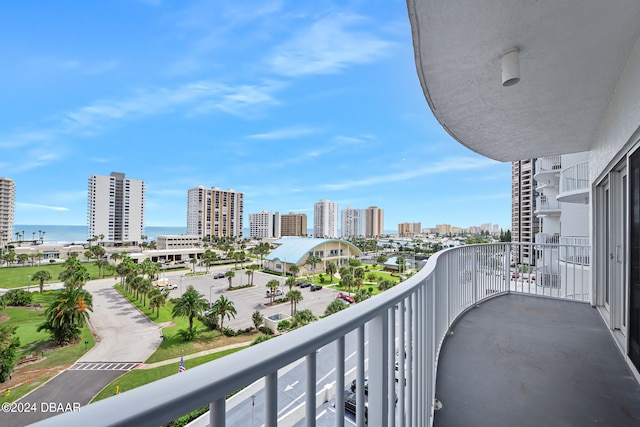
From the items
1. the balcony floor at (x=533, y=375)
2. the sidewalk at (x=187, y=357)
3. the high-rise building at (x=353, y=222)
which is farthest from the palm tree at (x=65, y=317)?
the high-rise building at (x=353, y=222)

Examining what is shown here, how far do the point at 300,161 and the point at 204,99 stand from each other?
4005cm

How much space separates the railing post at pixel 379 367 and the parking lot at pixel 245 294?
989 inches

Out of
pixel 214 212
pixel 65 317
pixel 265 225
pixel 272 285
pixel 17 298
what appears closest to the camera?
pixel 65 317

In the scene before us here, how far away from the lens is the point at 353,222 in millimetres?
93188

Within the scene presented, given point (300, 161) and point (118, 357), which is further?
point (300, 161)

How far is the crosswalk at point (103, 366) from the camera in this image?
63.9 ft

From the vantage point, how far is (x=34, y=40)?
21109 mm

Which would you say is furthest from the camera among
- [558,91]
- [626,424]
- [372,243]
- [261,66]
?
[372,243]

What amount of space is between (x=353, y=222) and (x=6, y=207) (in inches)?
3138

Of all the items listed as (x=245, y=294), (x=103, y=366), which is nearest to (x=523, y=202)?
(x=245, y=294)

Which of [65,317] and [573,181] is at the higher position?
[573,181]

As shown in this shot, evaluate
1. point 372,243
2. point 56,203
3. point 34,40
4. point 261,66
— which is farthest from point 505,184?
point 56,203

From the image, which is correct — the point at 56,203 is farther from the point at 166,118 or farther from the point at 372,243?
the point at 372,243

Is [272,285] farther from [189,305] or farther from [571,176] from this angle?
[571,176]
